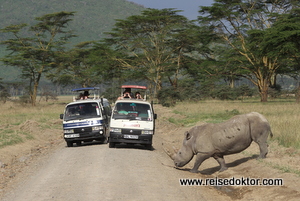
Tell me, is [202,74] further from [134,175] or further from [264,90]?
[134,175]

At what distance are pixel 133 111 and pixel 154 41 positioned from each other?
35.6 metres

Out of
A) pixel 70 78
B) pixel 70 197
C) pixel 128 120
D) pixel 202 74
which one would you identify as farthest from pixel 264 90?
pixel 70 197

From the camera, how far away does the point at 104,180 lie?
420 inches

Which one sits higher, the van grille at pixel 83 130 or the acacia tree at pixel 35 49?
the acacia tree at pixel 35 49

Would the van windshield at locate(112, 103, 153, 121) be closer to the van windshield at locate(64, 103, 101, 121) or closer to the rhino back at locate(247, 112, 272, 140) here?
the van windshield at locate(64, 103, 101, 121)

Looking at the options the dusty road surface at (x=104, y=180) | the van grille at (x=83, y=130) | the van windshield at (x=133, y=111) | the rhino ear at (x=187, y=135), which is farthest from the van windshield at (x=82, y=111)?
the rhino ear at (x=187, y=135)

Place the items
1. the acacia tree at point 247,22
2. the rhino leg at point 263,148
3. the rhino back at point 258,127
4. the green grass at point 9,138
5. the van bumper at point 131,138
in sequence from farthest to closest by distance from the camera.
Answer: the acacia tree at point 247,22
the green grass at point 9,138
the van bumper at point 131,138
the rhino leg at point 263,148
the rhino back at point 258,127

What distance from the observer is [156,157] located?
1504cm

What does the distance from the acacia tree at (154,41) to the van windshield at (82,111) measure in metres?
31.0

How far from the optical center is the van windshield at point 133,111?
55.0ft

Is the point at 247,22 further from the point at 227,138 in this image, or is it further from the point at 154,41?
the point at 227,138

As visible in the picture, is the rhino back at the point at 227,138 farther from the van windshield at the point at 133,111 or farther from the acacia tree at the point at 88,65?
the acacia tree at the point at 88,65

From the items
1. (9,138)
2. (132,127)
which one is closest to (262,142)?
(132,127)

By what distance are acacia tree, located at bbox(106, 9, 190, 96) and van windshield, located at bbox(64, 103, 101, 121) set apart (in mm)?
30957
